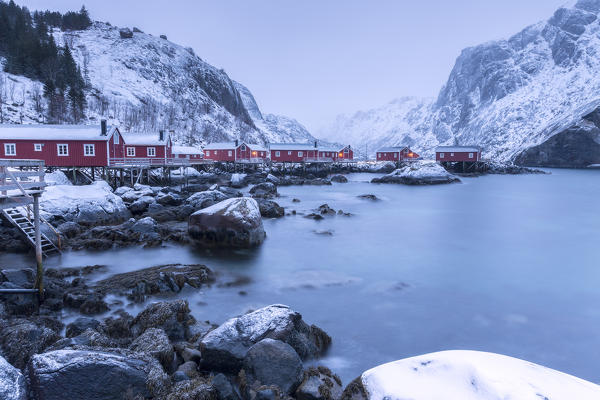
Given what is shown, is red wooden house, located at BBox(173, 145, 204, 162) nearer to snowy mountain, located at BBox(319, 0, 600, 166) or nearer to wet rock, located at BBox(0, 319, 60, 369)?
wet rock, located at BBox(0, 319, 60, 369)

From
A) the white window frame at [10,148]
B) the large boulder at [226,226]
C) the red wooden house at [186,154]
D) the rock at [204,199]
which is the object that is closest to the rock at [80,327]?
the large boulder at [226,226]

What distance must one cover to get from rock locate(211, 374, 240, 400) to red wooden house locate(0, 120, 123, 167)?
34.5 m

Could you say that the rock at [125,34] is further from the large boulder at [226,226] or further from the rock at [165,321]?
the rock at [165,321]

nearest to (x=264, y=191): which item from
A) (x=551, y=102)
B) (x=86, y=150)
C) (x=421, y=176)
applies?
(x=86, y=150)

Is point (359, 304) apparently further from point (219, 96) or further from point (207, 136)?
point (219, 96)

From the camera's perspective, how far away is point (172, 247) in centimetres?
1825

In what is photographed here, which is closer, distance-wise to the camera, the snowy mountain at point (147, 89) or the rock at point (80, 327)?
the rock at point (80, 327)

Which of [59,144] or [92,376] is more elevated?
[59,144]

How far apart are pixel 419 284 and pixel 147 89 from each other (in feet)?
384

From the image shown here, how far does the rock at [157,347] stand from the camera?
7.02 metres

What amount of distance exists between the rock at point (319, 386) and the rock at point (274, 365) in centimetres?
18

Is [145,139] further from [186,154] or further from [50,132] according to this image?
[186,154]

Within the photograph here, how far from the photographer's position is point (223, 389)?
19.8 feet

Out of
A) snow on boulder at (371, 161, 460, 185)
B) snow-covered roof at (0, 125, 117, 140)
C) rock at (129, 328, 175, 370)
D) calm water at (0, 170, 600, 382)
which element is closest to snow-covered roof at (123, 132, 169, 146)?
snow-covered roof at (0, 125, 117, 140)
